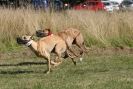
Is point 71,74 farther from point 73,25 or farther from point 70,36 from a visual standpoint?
point 73,25

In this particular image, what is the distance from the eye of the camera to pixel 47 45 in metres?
12.4

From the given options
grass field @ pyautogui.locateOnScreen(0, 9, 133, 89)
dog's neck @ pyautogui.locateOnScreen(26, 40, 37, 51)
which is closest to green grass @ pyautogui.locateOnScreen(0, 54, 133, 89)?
grass field @ pyautogui.locateOnScreen(0, 9, 133, 89)

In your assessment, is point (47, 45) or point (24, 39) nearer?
point (24, 39)

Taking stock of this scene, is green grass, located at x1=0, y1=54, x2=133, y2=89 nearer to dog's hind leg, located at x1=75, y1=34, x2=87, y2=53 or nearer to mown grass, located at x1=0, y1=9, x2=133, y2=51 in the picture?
dog's hind leg, located at x1=75, y1=34, x2=87, y2=53

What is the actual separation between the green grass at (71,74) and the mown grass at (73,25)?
2.31 meters

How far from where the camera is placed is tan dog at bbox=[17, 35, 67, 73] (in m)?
11.8

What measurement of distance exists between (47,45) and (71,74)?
95 cm

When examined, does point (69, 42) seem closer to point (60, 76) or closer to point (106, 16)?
point (60, 76)

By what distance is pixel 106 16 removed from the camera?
20109mm

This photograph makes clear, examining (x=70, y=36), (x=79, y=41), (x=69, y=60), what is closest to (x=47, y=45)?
(x=70, y=36)

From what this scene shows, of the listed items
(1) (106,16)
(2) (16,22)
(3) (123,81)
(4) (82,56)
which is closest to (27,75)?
(3) (123,81)

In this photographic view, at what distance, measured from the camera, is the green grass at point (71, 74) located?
1023cm

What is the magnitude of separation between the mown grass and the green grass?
231 cm

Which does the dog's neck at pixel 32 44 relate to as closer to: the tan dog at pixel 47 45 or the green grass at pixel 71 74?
the tan dog at pixel 47 45
